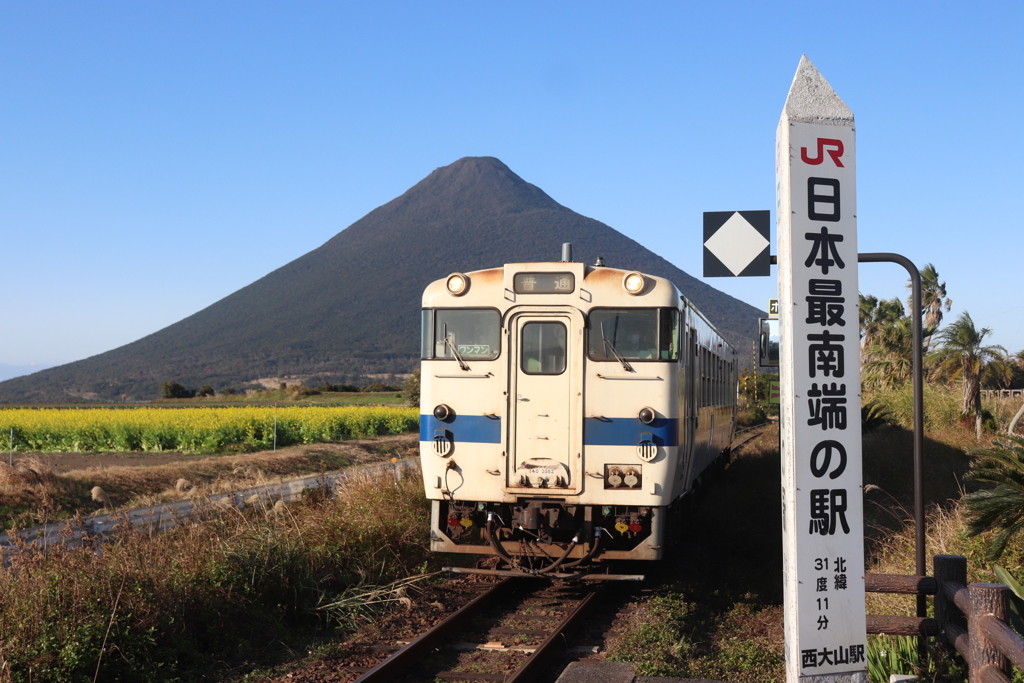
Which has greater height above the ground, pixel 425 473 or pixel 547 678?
pixel 425 473

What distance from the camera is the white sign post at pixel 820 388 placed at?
14.3 ft

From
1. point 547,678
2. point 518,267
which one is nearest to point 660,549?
point 547,678

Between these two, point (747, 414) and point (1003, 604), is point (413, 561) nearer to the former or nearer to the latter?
point (1003, 604)

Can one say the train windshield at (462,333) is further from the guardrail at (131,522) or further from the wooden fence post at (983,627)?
the wooden fence post at (983,627)

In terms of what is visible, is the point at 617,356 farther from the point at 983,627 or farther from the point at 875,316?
the point at 875,316

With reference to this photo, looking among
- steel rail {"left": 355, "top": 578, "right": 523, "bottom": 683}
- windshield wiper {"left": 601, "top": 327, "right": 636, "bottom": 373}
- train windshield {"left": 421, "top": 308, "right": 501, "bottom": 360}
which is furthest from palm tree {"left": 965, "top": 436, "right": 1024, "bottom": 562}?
train windshield {"left": 421, "top": 308, "right": 501, "bottom": 360}

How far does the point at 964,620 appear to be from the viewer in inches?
215

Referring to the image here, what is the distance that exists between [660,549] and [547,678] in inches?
90.4

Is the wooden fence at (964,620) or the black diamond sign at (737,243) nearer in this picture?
the wooden fence at (964,620)

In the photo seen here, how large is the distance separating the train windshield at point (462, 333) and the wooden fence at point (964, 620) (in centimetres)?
440

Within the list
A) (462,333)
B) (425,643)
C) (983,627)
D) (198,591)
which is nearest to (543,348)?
(462,333)

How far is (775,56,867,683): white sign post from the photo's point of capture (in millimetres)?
4359

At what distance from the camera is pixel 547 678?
682 centimetres

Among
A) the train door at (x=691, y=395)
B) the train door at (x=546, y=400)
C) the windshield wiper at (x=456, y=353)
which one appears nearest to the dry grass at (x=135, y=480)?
the windshield wiper at (x=456, y=353)
